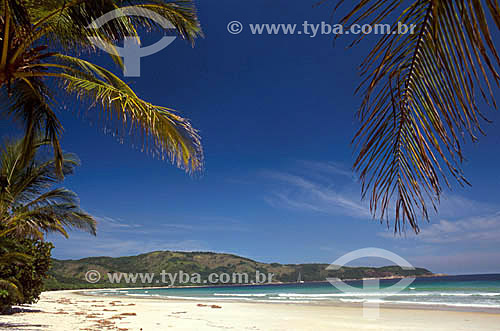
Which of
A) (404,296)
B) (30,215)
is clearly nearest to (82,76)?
(30,215)

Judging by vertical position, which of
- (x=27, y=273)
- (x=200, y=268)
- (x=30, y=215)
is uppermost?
(x=30, y=215)

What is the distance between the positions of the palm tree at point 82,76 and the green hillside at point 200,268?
276 ft

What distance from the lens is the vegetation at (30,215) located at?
7.87 m

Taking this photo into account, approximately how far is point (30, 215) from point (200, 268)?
314ft

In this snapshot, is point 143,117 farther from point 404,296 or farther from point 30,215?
point 404,296

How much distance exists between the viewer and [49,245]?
10172 mm

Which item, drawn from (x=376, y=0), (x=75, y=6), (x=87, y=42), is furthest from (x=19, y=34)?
(x=376, y=0)

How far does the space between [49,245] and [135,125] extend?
7.86 metres

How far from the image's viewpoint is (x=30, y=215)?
8469 mm

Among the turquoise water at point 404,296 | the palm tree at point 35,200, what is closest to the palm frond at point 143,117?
the palm tree at point 35,200

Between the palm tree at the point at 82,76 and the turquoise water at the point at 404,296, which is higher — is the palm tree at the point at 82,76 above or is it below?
above

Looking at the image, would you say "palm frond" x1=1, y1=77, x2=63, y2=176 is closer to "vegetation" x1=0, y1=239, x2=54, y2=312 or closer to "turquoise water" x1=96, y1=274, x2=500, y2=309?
"vegetation" x1=0, y1=239, x2=54, y2=312

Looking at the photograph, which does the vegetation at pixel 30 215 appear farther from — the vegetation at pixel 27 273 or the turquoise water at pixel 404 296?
the turquoise water at pixel 404 296

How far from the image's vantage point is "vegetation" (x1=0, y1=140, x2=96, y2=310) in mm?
7867
